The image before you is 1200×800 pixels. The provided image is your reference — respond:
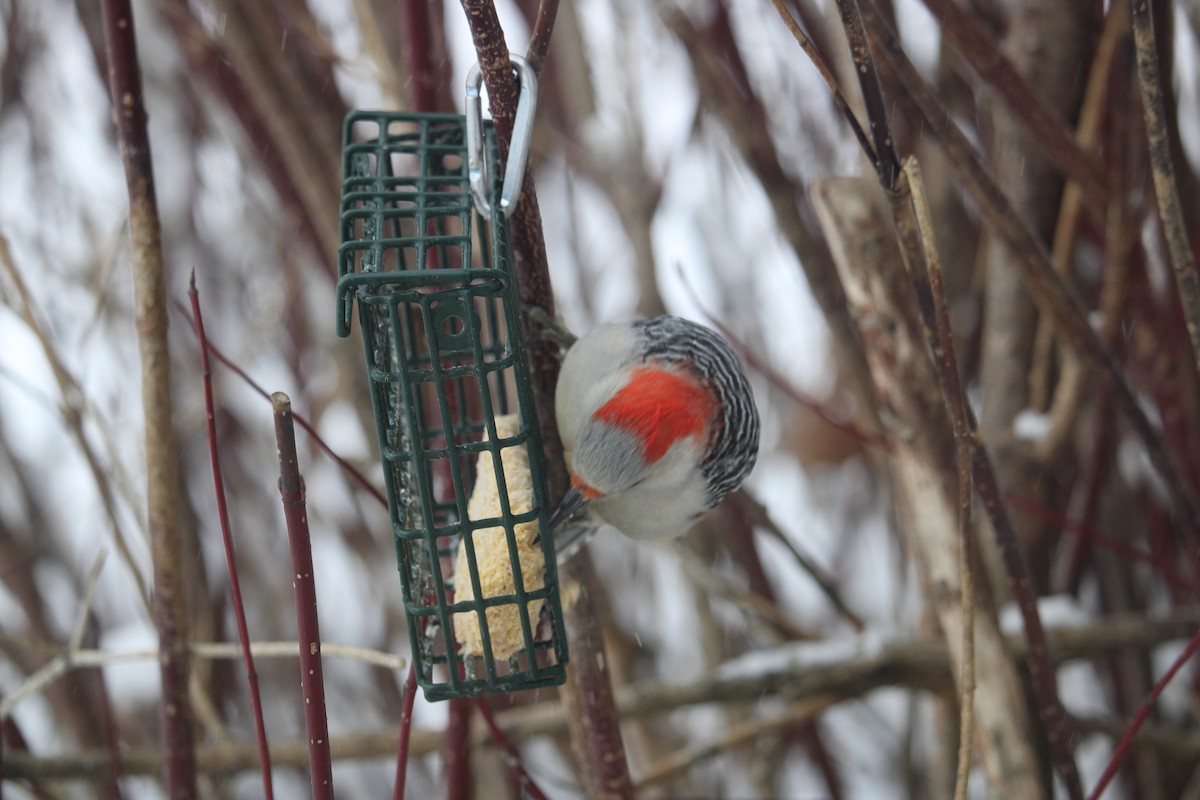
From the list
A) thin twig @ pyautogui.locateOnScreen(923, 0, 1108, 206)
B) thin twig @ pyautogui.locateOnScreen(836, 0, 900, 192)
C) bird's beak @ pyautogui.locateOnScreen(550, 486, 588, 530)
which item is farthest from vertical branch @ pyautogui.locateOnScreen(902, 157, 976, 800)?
thin twig @ pyautogui.locateOnScreen(923, 0, 1108, 206)

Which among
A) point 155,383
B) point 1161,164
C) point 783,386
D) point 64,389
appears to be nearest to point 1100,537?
point 783,386

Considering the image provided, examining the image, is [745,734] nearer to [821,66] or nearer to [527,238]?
[527,238]

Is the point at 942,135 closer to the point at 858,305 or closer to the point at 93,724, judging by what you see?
the point at 858,305

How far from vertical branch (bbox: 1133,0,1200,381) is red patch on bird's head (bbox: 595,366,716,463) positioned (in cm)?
84

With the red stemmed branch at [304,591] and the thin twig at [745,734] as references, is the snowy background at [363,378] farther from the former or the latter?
the red stemmed branch at [304,591]

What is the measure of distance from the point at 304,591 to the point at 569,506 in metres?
0.60

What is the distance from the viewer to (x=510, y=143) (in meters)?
1.57

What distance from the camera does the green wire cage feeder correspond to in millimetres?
1471

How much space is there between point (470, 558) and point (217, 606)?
2659 mm

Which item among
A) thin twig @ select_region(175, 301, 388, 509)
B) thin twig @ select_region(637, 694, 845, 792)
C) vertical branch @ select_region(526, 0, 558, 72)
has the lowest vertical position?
thin twig @ select_region(637, 694, 845, 792)

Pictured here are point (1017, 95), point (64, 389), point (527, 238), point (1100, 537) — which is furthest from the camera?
point (1100, 537)

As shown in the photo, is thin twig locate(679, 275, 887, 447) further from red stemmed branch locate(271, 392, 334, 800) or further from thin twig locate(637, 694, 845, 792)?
red stemmed branch locate(271, 392, 334, 800)

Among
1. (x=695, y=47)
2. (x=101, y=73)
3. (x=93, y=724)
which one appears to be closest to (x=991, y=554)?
(x=695, y=47)

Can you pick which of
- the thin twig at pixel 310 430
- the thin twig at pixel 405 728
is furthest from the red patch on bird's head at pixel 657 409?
the thin twig at pixel 405 728
